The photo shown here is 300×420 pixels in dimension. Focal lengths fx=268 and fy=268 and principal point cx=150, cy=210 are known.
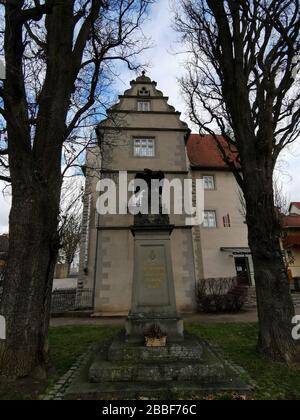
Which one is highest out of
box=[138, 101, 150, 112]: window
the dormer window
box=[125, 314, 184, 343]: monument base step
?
the dormer window

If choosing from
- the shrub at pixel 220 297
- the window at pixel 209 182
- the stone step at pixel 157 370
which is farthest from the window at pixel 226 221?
the stone step at pixel 157 370

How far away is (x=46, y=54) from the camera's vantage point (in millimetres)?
6355

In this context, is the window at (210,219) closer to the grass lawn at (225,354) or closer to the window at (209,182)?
the window at (209,182)

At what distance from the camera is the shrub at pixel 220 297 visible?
12.3 meters

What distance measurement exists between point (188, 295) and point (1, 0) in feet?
40.0

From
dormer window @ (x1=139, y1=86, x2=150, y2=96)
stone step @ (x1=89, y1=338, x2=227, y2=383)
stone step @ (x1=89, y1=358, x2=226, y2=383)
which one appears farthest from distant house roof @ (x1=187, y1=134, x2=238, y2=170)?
stone step @ (x1=89, y1=358, x2=226, y2=383)

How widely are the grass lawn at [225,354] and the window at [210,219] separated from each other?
7.64 meters

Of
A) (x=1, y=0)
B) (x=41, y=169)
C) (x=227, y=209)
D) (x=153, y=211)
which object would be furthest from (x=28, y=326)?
(x=227, y=209)

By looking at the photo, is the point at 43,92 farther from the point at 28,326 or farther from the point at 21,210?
the point at 28,326

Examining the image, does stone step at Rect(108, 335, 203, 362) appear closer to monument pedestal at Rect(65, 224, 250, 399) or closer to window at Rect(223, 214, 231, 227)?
monument pedestal at Rect(65, 224, 250, 399)

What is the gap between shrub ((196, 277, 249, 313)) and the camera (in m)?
12.3

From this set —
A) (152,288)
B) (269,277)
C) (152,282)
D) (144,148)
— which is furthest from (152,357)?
(144,148)

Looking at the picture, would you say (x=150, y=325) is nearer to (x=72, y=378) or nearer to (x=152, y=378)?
(x=152, y=378)

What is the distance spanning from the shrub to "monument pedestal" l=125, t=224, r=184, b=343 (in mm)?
7217
